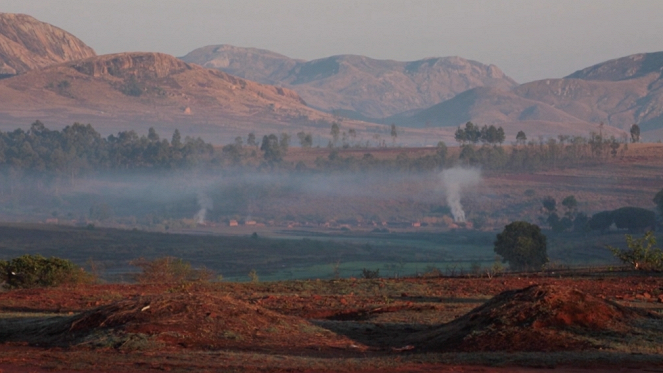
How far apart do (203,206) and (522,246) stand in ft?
378

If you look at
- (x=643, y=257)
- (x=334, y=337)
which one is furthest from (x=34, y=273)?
(x=643, y=257)

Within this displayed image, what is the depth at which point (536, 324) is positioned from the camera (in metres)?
18.2

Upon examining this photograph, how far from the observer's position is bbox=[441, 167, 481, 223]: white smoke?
15950cm

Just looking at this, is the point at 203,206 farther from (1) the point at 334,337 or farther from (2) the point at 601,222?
(1) the point at 334,337

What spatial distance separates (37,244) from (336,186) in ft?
239

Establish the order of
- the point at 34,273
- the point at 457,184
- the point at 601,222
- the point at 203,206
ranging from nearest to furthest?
the point at 34,273
the point at 601,222
the point at 457,184
the point at 203,206

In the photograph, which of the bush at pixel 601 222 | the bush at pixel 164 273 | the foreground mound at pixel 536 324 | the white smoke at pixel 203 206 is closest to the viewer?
the foreground mound at pixel 536 324

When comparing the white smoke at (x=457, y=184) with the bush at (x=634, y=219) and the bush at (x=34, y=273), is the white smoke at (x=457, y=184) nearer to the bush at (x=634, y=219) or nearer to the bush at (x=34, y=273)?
the bush at (x=634, y=219)

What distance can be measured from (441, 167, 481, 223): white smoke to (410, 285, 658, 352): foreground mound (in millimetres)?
135848

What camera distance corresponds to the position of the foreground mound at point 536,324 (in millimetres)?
17719

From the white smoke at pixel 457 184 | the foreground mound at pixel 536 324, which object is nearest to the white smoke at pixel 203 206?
the white smoke at pixel 457 184

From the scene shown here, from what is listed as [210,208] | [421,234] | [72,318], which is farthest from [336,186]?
[72,318]

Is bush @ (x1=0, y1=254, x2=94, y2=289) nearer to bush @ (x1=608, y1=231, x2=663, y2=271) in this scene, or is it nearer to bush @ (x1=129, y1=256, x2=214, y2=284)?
bush @ (x1=129, y1=256, x2=214, y2=284)

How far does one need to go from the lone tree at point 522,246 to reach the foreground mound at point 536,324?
181ft
